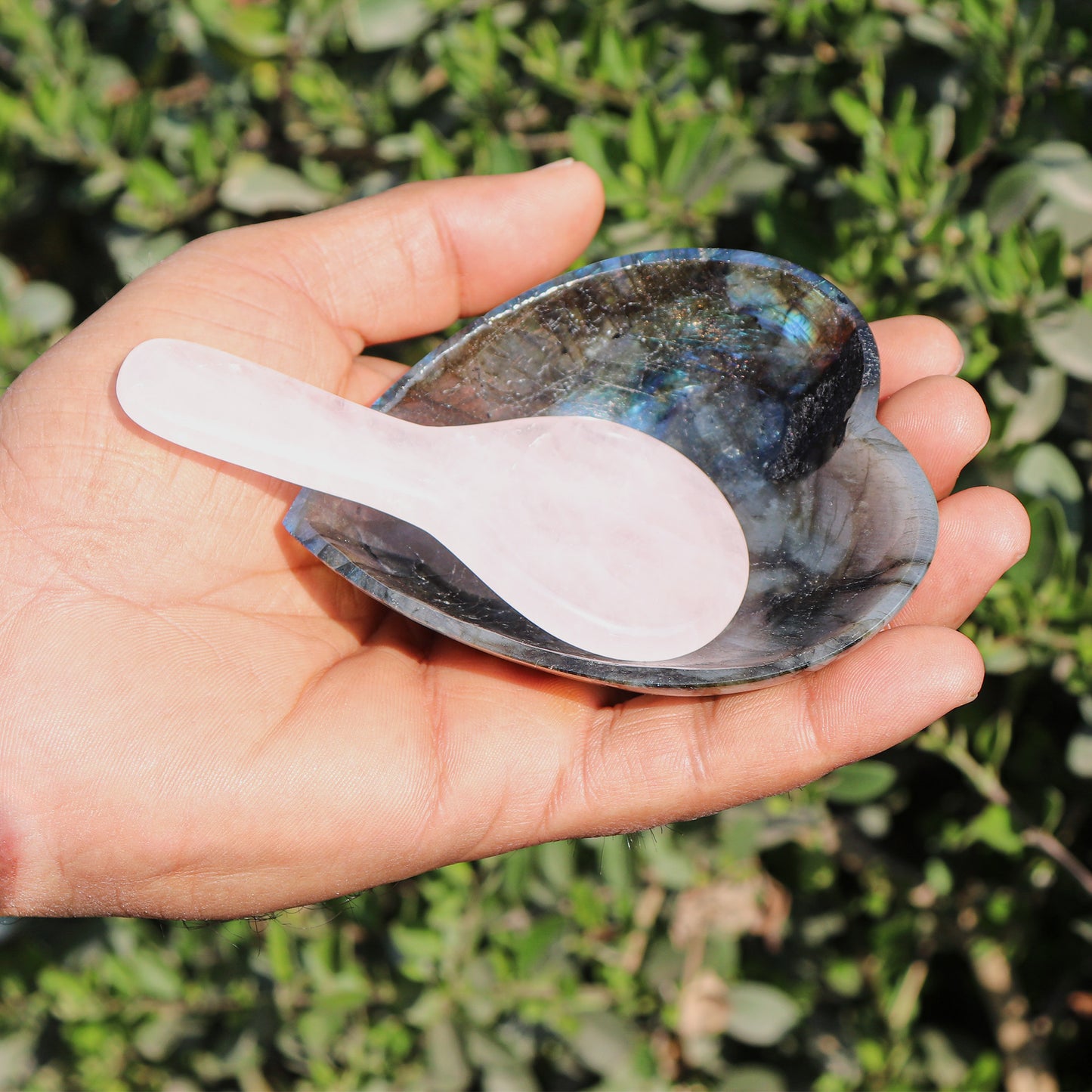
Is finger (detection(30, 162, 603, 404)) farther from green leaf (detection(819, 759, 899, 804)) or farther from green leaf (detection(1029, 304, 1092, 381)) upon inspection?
green leaf (detection(819, 759, 899, 804))

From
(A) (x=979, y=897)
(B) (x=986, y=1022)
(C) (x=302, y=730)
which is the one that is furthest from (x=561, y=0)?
(B) (x=986, y=1022)

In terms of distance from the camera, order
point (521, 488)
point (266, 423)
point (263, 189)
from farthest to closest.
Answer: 1. point (263, 189)
2. point (521, 488)
3. point (266, 423)

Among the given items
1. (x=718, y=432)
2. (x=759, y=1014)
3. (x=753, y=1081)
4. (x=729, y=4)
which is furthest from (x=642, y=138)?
(x=753, y=1081)


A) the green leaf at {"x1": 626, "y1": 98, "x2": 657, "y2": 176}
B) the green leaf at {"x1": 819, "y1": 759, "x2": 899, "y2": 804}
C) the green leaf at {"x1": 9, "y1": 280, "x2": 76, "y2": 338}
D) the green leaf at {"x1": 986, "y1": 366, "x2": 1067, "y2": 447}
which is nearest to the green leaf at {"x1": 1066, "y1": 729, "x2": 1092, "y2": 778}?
the green leaf at {"x1": 819, "y1": 759, "x2": 899, "y2": 804}

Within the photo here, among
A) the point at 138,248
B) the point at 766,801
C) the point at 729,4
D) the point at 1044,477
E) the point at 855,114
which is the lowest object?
the point at 766,801

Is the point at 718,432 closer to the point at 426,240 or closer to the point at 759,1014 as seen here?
the point at 426,240

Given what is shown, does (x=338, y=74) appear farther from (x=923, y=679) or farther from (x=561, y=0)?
(x=923, y=679)

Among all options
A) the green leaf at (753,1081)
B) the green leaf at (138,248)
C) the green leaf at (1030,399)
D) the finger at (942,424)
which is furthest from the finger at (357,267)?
the green leaf at (753,1081)
